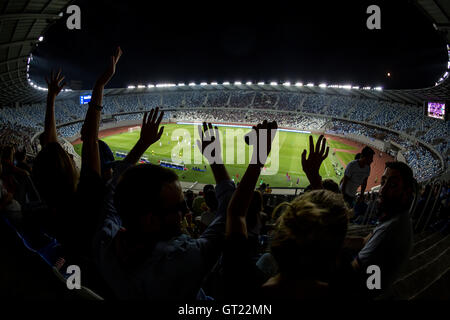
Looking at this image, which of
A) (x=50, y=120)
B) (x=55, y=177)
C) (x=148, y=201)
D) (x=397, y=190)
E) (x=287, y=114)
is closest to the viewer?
(x=148, y=201)

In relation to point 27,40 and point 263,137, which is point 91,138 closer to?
point 263,137

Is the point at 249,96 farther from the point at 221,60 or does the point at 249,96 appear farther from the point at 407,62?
the point at 407,62

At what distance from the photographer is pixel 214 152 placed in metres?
2.38

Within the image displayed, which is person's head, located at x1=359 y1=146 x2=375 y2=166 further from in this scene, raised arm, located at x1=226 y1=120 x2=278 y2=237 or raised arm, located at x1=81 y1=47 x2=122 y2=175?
raised arm, located at x1=81 y1=47 x2=122 y2=175

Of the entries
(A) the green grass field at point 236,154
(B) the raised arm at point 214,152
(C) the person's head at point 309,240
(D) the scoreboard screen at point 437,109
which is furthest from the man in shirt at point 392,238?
(D) the scoreboard screen at point 437,109

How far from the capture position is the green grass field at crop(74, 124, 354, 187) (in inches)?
1030

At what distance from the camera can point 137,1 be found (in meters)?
47.7

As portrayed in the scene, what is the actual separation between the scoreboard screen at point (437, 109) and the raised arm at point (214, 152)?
131ft

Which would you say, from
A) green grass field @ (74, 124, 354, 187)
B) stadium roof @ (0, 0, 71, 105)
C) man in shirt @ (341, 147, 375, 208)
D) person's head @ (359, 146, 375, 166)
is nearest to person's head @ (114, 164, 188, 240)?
man in shirt @ (341, 147, 375, 208)

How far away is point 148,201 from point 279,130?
165ft

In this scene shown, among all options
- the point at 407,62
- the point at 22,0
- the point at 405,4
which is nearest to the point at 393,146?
the point at 407,62

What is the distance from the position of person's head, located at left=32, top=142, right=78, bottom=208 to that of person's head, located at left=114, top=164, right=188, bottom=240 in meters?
0.94

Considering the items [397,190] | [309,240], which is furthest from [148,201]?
[397,190]
